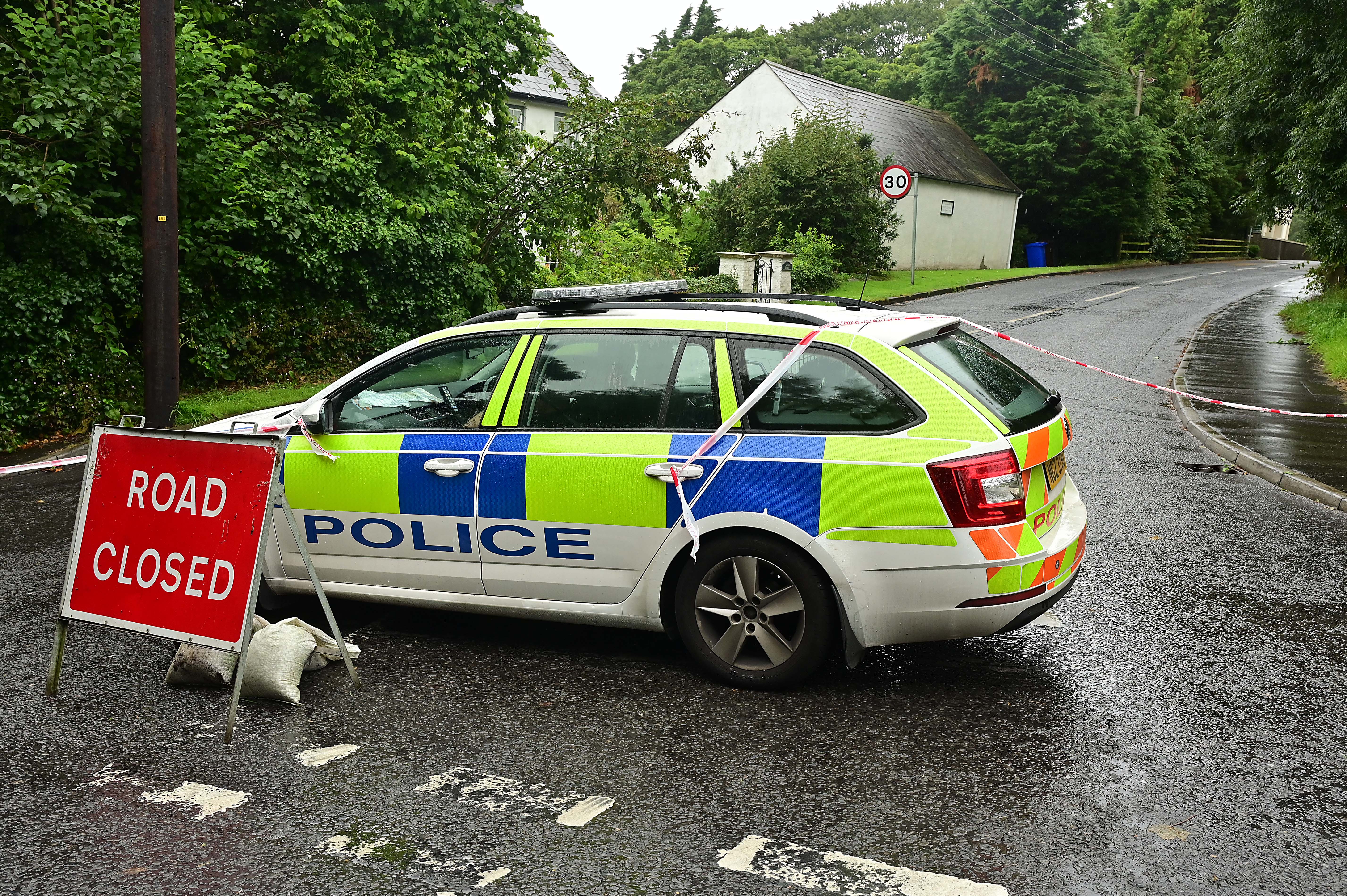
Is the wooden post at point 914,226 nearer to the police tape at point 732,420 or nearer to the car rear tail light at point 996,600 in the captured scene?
the police tape at point 732,420

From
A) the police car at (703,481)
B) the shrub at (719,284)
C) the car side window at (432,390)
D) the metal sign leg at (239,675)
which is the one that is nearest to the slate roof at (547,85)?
the shrub at (719,284)

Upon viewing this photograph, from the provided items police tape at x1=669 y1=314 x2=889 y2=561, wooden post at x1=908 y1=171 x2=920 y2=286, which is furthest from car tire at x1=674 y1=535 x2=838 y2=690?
wooden post at x1=908 y1=171 x2=920 y2=286

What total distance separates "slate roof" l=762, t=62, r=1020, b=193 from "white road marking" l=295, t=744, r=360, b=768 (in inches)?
1241

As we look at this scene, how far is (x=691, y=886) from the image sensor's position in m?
3.24

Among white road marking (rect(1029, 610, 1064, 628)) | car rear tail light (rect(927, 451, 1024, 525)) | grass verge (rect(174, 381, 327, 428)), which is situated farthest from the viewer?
grass verge (rect(174, 381, 327, 428))

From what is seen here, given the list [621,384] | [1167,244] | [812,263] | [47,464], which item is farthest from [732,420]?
[1167,244]

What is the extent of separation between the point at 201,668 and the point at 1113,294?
29408 millimetres

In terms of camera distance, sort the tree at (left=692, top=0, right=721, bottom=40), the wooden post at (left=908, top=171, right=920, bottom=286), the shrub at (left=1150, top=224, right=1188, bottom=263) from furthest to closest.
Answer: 1. the tree at (left=692, top=0, right=721, bottom=40)
2. the shrub at (left=1150, top=224, right=1188, bottom=263)
3. the wooden post at (left=908, top=171, right=920, bottom=286)

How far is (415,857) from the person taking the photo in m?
3.41

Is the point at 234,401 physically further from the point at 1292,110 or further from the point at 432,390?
the point at 1292,110

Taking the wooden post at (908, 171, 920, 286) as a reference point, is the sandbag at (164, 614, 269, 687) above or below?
below

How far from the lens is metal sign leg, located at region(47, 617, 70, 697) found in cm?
470

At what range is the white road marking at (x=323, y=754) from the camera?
13.4 feet

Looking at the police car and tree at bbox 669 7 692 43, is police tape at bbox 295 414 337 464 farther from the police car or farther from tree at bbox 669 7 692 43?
tree at bbox 669 7 692 43
